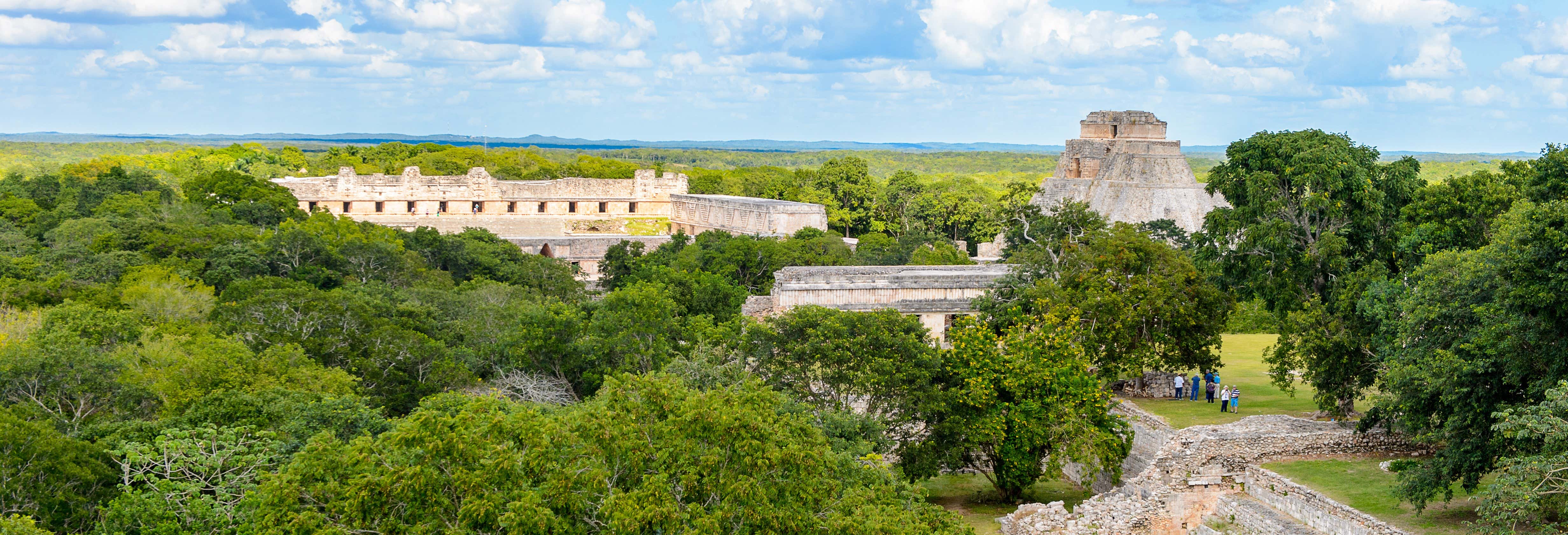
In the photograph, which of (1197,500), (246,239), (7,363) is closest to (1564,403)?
(1197,500)

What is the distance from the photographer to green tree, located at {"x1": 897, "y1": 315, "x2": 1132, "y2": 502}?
18.0m

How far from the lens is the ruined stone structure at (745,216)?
137 feet

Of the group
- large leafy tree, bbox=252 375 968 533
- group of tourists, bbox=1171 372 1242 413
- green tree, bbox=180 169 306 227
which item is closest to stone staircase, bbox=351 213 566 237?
green tree, bbox=180 169 306 227

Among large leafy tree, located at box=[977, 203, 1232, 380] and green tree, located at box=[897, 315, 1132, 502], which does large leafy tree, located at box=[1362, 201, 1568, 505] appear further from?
large leafy tree, located at box=[977, 203, 1232, 380]

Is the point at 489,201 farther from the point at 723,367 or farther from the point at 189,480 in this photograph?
the point at 189,480

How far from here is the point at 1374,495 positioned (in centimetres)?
1534

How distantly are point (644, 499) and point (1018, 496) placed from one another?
1039cm

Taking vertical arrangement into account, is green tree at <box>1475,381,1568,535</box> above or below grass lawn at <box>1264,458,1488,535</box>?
above

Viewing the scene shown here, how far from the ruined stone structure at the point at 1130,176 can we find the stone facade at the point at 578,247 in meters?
13.3

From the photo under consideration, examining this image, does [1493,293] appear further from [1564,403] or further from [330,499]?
[330,499]

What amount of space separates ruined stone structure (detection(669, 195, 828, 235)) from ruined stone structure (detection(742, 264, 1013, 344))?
47.4 feet

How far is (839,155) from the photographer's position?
19862 centimetres

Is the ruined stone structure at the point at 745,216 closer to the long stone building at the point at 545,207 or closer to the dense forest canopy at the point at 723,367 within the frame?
the long stone building at the point at 545,207

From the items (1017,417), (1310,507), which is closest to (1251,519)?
(1310,507)
